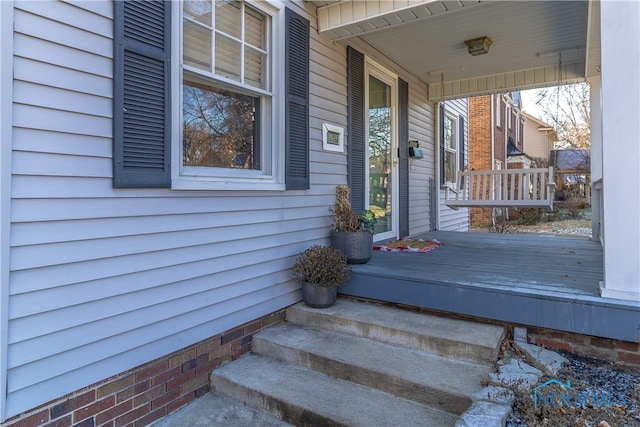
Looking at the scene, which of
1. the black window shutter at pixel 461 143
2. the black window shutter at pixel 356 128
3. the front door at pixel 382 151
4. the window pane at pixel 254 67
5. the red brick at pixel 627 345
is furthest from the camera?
the black window shutter at pixel 461 143

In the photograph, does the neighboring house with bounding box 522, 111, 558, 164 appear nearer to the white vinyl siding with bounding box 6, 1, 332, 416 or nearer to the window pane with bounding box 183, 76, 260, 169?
the window pane with bounding box 183, 76, 260, 169

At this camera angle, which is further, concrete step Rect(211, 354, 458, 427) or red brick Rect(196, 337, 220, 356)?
red brick Rect(196, 337, 220, 356)

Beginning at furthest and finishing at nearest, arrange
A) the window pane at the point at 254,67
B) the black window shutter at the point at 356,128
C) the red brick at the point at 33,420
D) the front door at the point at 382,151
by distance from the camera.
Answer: the front door at the point at 382,151 → the black window shutter at the point at 356,128 → the window pane at the point at 254,67 → the red brick at the point at 33,420

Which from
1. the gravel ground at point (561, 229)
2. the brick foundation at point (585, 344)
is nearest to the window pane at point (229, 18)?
the brick foundation at point (585, 344)

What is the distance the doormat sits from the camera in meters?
4.51

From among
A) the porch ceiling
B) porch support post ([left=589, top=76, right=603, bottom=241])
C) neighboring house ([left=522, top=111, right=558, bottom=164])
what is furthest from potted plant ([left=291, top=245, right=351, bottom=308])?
neighboring house ([left=522, top=111, right=558, bottom=164])

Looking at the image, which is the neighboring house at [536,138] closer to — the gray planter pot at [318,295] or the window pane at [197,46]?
the gray planter pot at [318,295]

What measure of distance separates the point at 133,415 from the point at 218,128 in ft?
5.95

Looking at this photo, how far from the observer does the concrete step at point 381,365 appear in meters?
2.11

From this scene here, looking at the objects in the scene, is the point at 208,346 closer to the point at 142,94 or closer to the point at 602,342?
the point at 142,94

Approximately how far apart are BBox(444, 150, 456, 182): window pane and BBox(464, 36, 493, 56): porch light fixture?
9.75ft

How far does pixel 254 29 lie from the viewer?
3.07m

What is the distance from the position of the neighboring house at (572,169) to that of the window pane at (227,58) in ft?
55.6

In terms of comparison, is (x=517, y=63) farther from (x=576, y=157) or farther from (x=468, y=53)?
(x=576, y=157)
